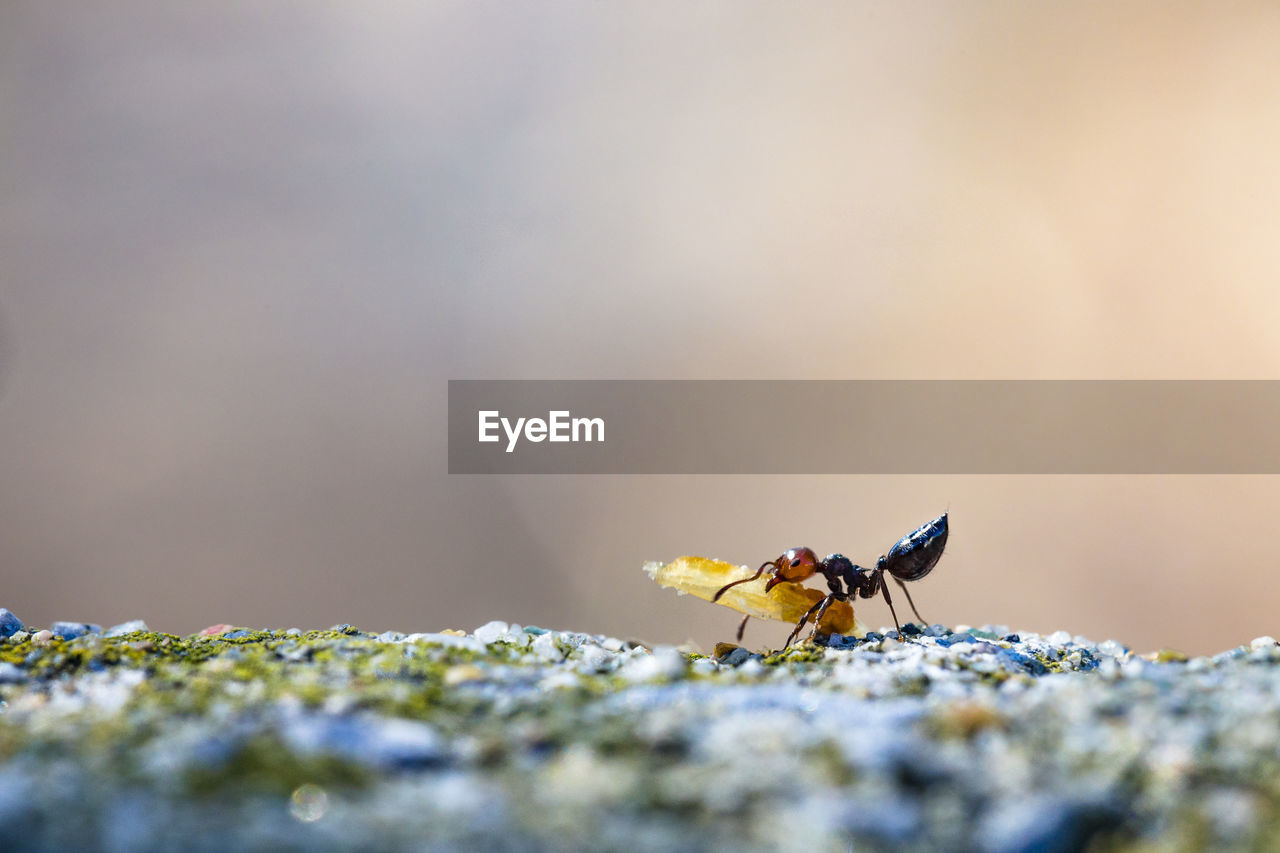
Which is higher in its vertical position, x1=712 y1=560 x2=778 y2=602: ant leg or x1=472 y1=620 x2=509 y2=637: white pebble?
x1=712 y1=560 x2=778 y2=602: ant leg

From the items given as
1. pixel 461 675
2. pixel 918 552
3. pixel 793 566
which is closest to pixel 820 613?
pixel 793 566

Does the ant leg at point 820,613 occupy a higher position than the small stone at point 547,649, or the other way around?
the ant leg at point 820,613

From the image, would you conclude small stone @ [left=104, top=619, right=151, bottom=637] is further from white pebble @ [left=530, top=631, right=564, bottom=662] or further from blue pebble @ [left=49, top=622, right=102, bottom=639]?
white pebble @ [left=530, top=631, right=564, bottom=662]

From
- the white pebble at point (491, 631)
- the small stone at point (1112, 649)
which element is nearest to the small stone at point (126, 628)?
the white pebble at point (491, 631)

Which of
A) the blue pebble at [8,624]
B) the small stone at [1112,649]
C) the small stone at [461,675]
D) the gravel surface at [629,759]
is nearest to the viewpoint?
the gravel surface at [629,759]

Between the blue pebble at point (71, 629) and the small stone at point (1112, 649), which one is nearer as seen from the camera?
the blue pebble at point (71, 629)

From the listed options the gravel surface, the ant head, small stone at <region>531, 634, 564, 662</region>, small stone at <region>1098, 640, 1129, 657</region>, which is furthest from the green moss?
small stone at <region>1098, 640, 1129, 657</region>

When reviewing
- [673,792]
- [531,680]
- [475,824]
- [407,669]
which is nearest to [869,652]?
[531,680]

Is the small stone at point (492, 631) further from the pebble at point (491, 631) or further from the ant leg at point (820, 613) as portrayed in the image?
the ant leg at point (820, 613)
